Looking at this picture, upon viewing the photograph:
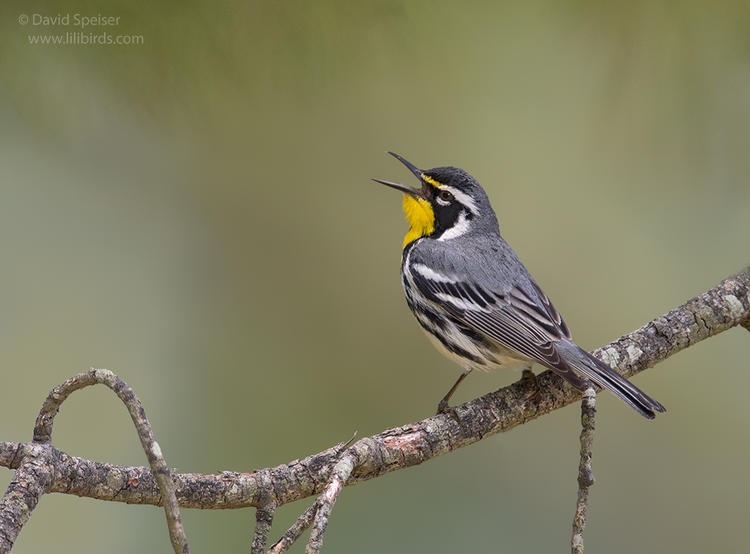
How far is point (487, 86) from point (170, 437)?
4.44 ft

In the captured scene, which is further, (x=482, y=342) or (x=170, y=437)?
(x=170, y=437)

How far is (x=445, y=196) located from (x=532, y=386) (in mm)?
692

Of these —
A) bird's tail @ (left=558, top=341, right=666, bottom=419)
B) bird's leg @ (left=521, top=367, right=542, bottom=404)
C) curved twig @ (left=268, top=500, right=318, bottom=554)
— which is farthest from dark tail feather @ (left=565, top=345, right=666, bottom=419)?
curved twig @ (left=268, top=500, right=318, bottom=554)

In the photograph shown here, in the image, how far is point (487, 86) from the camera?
2164 millimetres

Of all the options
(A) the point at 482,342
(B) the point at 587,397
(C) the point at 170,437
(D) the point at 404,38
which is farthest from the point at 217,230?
(B) the point at 587,397

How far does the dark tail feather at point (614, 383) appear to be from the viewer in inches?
67.2

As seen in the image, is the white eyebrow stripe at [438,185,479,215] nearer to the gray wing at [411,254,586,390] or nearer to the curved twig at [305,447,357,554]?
the gray wing at [411,254,586,390]

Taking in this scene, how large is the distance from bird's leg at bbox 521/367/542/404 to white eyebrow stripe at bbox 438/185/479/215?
0.59 metres

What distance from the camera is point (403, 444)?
62.5 inches

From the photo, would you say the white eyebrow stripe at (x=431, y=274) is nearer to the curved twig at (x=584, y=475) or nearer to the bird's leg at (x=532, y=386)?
the bird's leg at (x=532, y=386)

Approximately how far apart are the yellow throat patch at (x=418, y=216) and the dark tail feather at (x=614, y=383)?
69 centimetres

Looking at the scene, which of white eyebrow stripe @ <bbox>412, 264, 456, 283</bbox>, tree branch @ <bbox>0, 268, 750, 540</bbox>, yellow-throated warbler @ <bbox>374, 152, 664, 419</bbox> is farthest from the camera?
white eyebrow stripe @ <bbox>412, 264, 456, 283</bbox>

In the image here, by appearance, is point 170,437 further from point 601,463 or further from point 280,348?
point 601,463

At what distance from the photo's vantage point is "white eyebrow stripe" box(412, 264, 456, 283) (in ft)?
6.91
